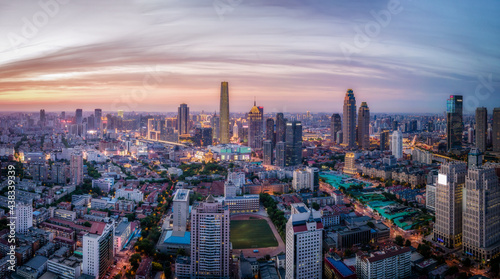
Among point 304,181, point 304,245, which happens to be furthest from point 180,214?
point 304,181

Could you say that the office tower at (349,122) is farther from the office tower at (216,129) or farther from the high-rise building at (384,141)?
the office tower at (216,129)

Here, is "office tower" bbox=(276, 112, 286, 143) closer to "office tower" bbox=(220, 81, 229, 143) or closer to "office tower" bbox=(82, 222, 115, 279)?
"office tower" bbox=(220, 81, 229, 143)

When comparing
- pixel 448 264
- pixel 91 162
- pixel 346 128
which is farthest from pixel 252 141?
pixel 448 264

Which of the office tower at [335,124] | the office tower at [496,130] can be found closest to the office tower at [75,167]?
the office tower at [496,130]

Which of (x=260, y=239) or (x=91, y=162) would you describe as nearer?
(x=260, y=239)

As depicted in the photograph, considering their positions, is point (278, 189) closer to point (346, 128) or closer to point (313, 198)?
point (313, 198)

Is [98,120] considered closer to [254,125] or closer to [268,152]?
[254,125]

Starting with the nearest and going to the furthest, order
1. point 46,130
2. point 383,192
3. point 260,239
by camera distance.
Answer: point 260,239
point 383,192
point 46,130
